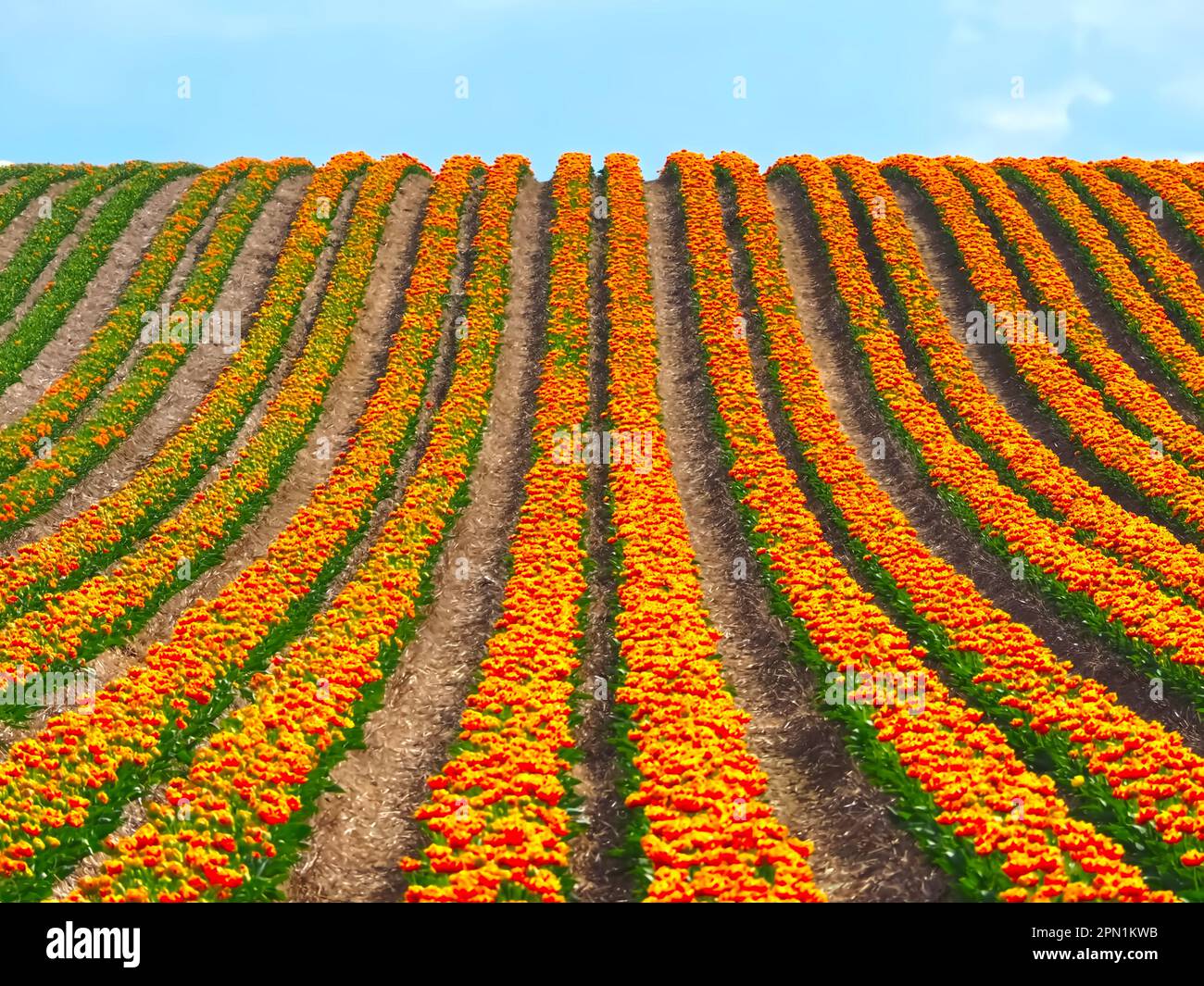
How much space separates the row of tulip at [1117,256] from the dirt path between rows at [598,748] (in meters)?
15.5

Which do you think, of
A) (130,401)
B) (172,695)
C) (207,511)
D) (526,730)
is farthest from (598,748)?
(130,401)

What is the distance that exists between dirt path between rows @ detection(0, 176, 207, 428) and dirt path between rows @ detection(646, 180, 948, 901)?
16.6 meters

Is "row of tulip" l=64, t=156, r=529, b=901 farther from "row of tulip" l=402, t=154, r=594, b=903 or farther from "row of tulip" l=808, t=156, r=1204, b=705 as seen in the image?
"row of tulip" l=808, t=156, r=1204, b=705

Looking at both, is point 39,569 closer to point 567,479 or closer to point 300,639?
point 300,639

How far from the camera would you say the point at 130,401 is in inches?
917

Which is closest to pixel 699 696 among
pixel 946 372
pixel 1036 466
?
pixel 1036 466

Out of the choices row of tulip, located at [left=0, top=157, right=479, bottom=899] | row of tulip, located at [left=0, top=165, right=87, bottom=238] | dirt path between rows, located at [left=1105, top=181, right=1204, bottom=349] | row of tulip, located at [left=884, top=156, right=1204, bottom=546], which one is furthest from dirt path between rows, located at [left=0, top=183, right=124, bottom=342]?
dirt path between rows, located at [left=1105, top=181, right=1204, bottom=349]

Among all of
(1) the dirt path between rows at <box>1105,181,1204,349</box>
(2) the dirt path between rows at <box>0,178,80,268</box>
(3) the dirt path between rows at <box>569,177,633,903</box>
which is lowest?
(3) the dirt path between rows at <box>569,177,633,903</box>

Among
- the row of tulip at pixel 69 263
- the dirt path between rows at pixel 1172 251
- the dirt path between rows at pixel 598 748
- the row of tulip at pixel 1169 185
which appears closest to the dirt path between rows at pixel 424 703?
the dirt path between rows at pixel 598 748

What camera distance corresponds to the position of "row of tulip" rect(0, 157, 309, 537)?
1889cm

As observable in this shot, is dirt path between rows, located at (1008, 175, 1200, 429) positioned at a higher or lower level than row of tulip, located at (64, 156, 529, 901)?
higher

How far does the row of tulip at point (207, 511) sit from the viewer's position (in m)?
14.4

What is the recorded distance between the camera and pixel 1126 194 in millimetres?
35125

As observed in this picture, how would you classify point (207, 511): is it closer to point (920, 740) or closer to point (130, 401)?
point (130, 401)
